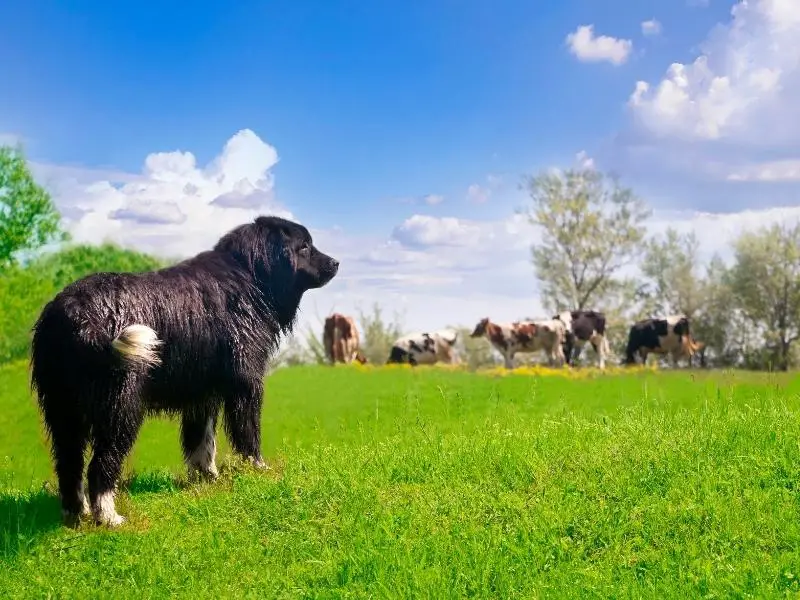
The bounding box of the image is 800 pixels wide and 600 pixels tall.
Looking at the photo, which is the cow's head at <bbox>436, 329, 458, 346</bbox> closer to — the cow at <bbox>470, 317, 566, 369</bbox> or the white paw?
the cow at <bbox>470, 317, 566, 369</bbox>

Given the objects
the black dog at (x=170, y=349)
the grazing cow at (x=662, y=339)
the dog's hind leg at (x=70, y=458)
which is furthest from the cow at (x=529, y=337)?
the dog's hind leg at (x=70, y=458)

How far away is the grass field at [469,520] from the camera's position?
22.3 feet

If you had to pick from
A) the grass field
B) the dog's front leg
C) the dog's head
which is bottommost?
the grass field

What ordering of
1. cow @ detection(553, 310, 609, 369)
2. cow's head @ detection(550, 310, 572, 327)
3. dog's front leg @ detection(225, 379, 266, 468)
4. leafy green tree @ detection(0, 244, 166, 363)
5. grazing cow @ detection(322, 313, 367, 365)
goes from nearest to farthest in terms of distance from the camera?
dog's front leg @ detection(225, 379, 266, 468), grazing cow @ detection(322, 313, 367, 365), cow's head @ detection(550, 310, 572, 327), cow @ detection(553, 310, 609, 369), leafy green tree @ detection(0, 244, 166, 363)

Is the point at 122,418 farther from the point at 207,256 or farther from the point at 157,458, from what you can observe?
the point at 157,458

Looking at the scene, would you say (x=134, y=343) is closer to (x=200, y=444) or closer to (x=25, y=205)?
(x=200, y=444)

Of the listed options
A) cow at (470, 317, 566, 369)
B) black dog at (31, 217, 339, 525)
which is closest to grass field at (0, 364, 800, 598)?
black dog at (31, 217, 339, 525)

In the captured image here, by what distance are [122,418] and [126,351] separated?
741 millimetres

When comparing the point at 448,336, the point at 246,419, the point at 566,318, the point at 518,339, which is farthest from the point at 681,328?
the point at 246,419

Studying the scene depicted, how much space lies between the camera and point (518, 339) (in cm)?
3011

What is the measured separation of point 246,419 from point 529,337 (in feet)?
69.5

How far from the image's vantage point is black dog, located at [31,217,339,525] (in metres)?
8.27

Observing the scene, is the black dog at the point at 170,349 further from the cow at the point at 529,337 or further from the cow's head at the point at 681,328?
the cow's head at the point at 681,328

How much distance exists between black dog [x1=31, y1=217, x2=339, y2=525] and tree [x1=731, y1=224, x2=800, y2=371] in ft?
102
